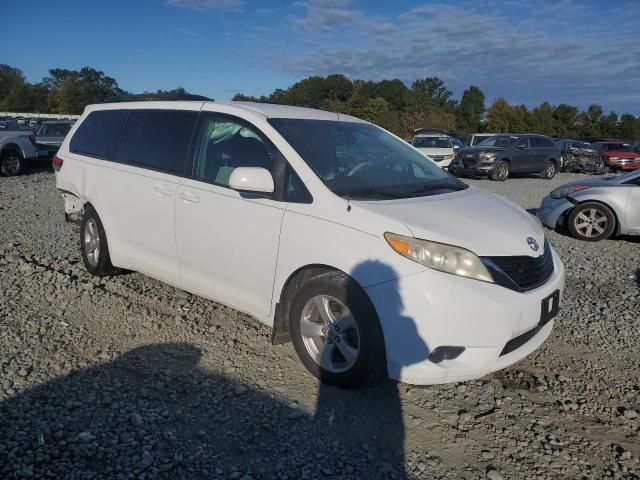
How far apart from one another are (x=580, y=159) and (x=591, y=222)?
20151mm

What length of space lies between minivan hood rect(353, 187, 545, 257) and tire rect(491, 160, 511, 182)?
653 inches

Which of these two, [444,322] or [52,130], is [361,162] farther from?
[52,130]

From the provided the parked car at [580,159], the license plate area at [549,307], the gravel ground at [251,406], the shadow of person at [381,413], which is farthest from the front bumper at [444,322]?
the parked car at [580,159]

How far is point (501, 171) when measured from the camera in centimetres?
1978

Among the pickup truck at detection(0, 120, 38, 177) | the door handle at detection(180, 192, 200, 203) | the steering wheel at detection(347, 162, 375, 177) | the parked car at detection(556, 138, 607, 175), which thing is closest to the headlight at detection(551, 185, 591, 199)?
the steering wheel at detection(347, 162, 375, 177)

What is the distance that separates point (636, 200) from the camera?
26.5 feet

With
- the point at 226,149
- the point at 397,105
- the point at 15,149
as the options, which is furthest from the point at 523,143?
the point at 397,105

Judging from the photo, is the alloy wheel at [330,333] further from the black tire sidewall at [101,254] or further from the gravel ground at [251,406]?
the black tire sidewall at [101,254]

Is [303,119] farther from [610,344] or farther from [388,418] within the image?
[610,344]

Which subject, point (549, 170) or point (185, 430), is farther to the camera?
point (549, 170)

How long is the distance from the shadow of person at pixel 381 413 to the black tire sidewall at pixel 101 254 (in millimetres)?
2879

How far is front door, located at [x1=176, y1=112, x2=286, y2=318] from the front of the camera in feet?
12.1

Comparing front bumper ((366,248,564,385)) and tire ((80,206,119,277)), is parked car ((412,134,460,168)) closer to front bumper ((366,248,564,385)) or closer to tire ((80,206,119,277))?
tire ((80,206,119,277))

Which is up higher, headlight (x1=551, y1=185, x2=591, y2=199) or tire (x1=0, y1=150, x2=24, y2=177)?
headlight (x1=551, y1=185, x2=591, y2=199)
